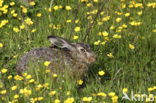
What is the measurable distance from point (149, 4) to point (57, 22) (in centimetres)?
170

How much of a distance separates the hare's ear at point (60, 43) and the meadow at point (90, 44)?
0.31 m

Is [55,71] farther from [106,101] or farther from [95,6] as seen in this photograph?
[95,6]

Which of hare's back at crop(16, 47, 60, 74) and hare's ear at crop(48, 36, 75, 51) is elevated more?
hare's ear at crop(48, 36, 75, 51)

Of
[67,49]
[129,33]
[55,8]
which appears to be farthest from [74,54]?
[55,8]

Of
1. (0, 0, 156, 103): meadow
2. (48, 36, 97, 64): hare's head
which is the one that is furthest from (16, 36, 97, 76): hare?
(0, 0, 156, 103): meadow

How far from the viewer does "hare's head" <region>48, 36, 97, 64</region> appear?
5129mm

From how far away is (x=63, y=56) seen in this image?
197 inches

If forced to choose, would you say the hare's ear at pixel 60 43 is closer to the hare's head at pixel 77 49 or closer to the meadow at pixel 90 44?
the hare's head at pixel 77 49

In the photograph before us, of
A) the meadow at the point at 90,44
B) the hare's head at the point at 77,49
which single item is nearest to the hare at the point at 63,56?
the hare's head at the point at 77,49

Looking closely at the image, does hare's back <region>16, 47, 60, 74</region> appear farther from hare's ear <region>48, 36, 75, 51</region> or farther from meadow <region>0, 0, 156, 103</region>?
meadow <region>0, 0, 156, 103</region>

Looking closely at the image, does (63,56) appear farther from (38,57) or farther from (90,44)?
(90,44)

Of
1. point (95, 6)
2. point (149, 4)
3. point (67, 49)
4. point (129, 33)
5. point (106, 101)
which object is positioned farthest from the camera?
point (95, 6)

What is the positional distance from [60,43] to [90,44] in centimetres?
77

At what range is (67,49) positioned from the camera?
17.3 ft
